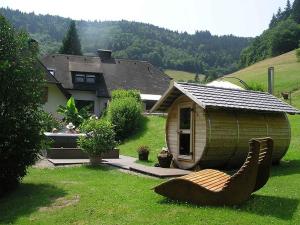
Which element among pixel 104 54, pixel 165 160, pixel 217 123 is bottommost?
pixel 165 160

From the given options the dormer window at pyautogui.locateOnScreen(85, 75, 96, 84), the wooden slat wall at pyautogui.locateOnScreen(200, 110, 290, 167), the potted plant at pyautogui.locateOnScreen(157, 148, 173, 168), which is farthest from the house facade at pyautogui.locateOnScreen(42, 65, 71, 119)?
the wooden slat wall at pyautogui.locateOnScreen(200, 110, 290, 167)

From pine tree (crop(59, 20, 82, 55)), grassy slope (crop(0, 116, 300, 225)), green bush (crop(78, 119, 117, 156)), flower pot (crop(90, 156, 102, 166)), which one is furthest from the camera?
pine tree (crop(59, 20, 82, 55))

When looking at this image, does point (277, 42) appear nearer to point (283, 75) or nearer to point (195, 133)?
point (283, 75)

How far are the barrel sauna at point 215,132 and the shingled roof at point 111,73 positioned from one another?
99.3ft

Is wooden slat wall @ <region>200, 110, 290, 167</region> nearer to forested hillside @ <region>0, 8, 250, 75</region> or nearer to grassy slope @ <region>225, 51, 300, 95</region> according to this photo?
grassy slope @ <region>225, 51, 300, 95</region>

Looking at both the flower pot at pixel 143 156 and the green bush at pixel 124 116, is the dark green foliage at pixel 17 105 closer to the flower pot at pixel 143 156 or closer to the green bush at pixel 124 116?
the flower pot at pixel 143 156

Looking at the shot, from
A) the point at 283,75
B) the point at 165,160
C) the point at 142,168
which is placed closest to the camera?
the point at 142,168

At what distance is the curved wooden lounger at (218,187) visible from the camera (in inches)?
375

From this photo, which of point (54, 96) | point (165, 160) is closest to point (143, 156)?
point (165, 160)

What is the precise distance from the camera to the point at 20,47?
45.7ft

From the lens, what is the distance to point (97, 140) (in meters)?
17.8

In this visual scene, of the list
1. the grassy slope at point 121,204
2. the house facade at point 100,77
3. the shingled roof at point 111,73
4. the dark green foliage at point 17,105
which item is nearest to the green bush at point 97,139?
the grassy slope at point 121,204

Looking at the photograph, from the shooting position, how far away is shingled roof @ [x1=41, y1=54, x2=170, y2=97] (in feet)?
158

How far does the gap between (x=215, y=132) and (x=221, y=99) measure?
4.32 ft
